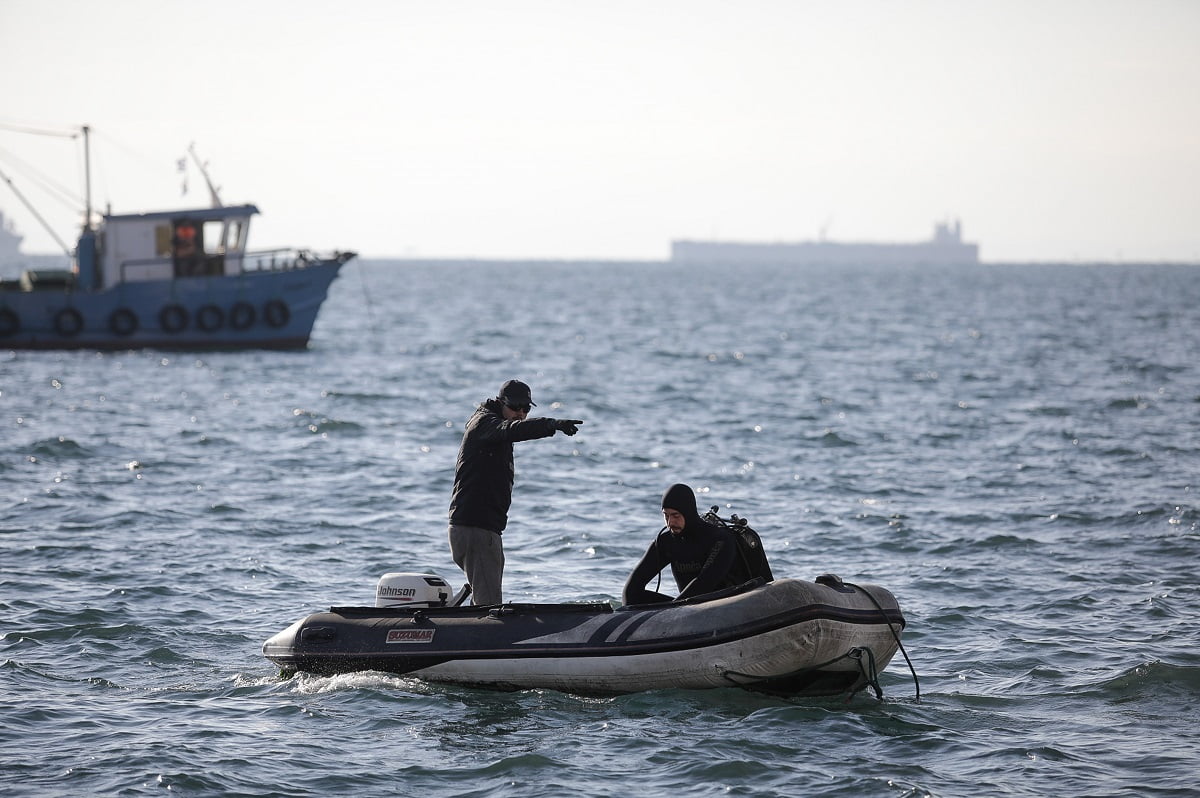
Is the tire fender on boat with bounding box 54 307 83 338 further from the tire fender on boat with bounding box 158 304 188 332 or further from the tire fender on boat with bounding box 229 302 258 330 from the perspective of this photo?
the tire fender on boat with bounding box 229 302 258 330

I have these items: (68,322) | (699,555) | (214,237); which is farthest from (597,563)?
(68,322)

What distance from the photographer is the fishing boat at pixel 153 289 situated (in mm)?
38469

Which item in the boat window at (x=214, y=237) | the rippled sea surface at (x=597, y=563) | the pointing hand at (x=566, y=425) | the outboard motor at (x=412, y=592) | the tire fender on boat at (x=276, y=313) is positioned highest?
the boat window at (x=214, y=237)

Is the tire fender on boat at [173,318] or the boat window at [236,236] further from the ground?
the boat window at [236,236]

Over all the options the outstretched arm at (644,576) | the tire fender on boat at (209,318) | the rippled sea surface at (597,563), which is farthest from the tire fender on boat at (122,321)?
the outstretched arm at (644,576)

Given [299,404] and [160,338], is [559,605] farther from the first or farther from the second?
[160,338]

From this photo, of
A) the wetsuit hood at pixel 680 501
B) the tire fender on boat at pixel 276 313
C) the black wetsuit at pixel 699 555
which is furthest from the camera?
the tire fender on boat at pixel 276 313

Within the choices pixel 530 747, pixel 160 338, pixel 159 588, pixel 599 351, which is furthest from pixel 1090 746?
pixel 599 351

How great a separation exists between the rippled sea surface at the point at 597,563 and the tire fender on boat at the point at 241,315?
2694mm

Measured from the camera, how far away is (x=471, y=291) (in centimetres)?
11331

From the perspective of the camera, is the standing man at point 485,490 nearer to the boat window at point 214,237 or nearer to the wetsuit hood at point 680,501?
the wetsuit hood at point 680,501

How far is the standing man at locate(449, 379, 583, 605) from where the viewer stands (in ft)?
32.5

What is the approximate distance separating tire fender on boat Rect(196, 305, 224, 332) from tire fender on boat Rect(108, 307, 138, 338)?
1727 mm

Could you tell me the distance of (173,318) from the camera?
3903 cm
